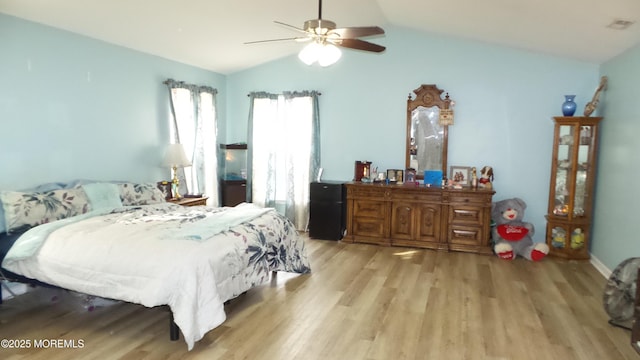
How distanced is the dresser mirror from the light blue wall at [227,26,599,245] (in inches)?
4.6

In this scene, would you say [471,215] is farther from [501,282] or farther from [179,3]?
[179,3]

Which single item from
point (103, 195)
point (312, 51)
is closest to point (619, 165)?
point (312, 51)

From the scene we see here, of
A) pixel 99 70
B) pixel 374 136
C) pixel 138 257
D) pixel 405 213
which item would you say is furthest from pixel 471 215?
pixel 99 70

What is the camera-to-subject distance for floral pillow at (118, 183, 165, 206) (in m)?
4.18

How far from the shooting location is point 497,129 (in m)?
5.25

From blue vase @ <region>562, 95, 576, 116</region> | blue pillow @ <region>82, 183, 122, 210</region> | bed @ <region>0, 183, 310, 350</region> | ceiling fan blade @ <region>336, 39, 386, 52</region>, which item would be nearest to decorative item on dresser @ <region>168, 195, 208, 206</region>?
blue pillow @ <region>82, 183, 122, 210</region>

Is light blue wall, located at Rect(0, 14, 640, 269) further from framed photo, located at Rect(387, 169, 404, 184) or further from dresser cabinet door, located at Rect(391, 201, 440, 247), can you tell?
dresser cabinet door, located at Rect(391, 201, 440, 247)

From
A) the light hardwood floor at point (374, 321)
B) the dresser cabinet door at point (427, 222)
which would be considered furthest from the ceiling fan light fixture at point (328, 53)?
the dresser cabinet door at point (427, 222)

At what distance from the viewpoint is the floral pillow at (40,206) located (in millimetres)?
3195

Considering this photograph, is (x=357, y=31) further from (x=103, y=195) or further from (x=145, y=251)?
(x=103, y=195)

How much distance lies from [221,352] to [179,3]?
122 inches

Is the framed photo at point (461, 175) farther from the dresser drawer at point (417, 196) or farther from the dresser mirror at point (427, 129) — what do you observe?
the dresser drawer at point (417, 196)

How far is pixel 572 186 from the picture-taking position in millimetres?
4699

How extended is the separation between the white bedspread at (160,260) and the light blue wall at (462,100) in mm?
2783
